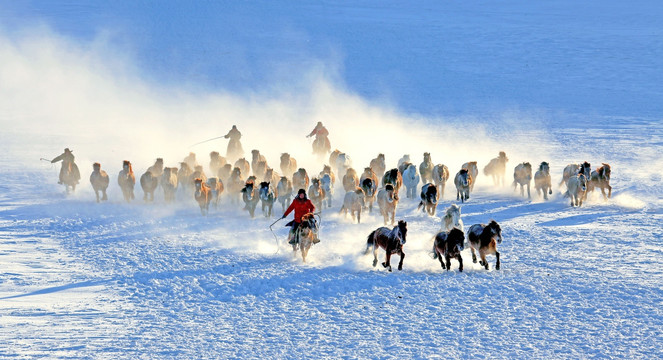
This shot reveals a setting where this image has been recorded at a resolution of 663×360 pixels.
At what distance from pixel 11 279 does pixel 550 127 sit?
26.7 meters

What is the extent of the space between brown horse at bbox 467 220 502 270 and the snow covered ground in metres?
0.30

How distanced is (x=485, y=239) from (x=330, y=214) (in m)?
6.23

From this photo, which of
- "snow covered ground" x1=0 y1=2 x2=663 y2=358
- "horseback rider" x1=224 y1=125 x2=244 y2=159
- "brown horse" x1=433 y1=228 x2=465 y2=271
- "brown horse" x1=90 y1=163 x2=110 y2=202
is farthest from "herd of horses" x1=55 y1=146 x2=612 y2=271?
"horseback rider" x1=224 y1=125 x2=244 y2=159

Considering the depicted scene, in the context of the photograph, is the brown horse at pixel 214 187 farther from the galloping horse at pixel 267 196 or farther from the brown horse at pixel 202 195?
the galloping horse at pixel 267 196

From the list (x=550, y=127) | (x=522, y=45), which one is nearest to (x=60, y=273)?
(x=550, y=127)

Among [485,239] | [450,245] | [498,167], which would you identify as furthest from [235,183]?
[485,239]

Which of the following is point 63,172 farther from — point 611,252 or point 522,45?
point 522,45

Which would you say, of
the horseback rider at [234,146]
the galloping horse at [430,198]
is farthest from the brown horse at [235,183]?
the horseback rider at [234,146]

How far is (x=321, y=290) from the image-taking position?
14.1 meters

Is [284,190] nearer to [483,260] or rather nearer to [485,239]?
[483,260]

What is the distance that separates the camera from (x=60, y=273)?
50.5 feet

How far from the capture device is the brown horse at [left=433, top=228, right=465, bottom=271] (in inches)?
579

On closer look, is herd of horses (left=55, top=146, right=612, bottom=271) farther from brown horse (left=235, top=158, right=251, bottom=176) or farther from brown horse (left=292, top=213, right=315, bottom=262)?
brown horse (left=292, top=213, right=315, bottom=262)

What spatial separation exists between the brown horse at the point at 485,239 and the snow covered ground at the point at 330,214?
0.30 m
